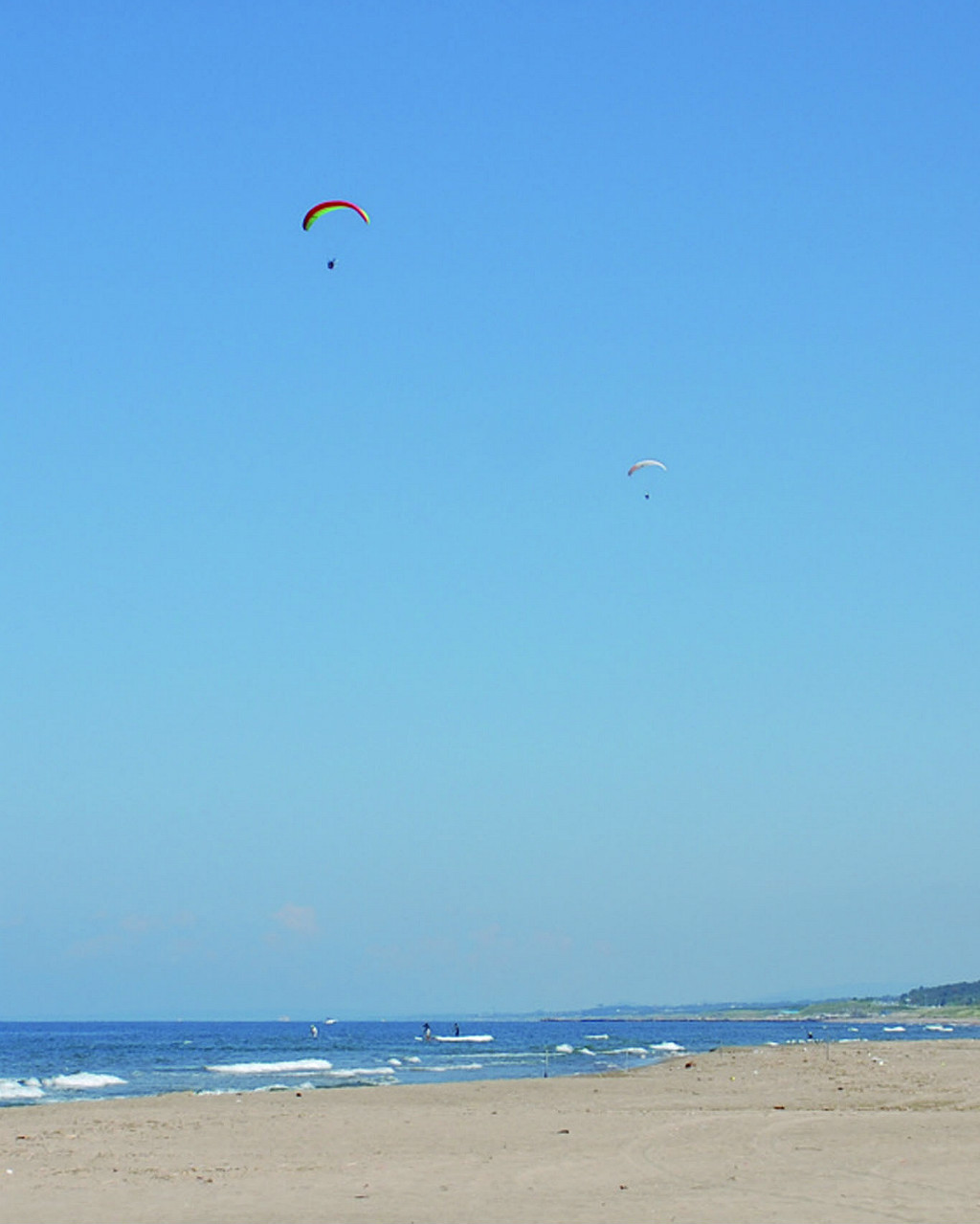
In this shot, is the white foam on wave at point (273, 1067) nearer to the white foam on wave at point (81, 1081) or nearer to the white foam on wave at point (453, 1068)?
the white foam on wave at point (453, 1068)

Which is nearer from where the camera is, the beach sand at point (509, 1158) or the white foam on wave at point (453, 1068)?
the beach sand at point (509, 1158)

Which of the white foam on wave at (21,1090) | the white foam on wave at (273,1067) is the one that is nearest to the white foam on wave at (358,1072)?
the white foam on wave at (273,1067)

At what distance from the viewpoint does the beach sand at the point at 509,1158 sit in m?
12.6

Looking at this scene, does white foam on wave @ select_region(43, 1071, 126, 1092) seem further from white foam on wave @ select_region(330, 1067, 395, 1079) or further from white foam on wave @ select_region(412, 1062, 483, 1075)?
white foam on wave @ select_region(412, 1062, 483, 1075)

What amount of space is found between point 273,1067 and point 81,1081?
9.81 metres

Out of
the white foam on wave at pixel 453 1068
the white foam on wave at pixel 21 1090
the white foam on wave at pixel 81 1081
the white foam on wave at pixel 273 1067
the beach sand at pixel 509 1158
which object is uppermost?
the beach sand at pixel 509 1158

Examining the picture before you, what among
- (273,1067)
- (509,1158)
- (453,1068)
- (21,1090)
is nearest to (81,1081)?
(21,1090)

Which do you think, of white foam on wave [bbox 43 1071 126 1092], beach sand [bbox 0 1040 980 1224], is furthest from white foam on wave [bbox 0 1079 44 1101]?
beach sand [bbox 0 1040 980 1224]

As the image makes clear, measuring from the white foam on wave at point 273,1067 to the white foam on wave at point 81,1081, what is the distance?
19.0 feet

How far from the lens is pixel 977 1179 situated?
13.8m

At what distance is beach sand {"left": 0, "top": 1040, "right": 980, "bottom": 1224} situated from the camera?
41.4ft

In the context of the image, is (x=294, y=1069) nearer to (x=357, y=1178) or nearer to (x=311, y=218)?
(x=311, y=218)

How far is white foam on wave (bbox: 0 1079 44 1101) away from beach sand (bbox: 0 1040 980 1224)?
9082mm

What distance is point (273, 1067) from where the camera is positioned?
51562 millimetres
